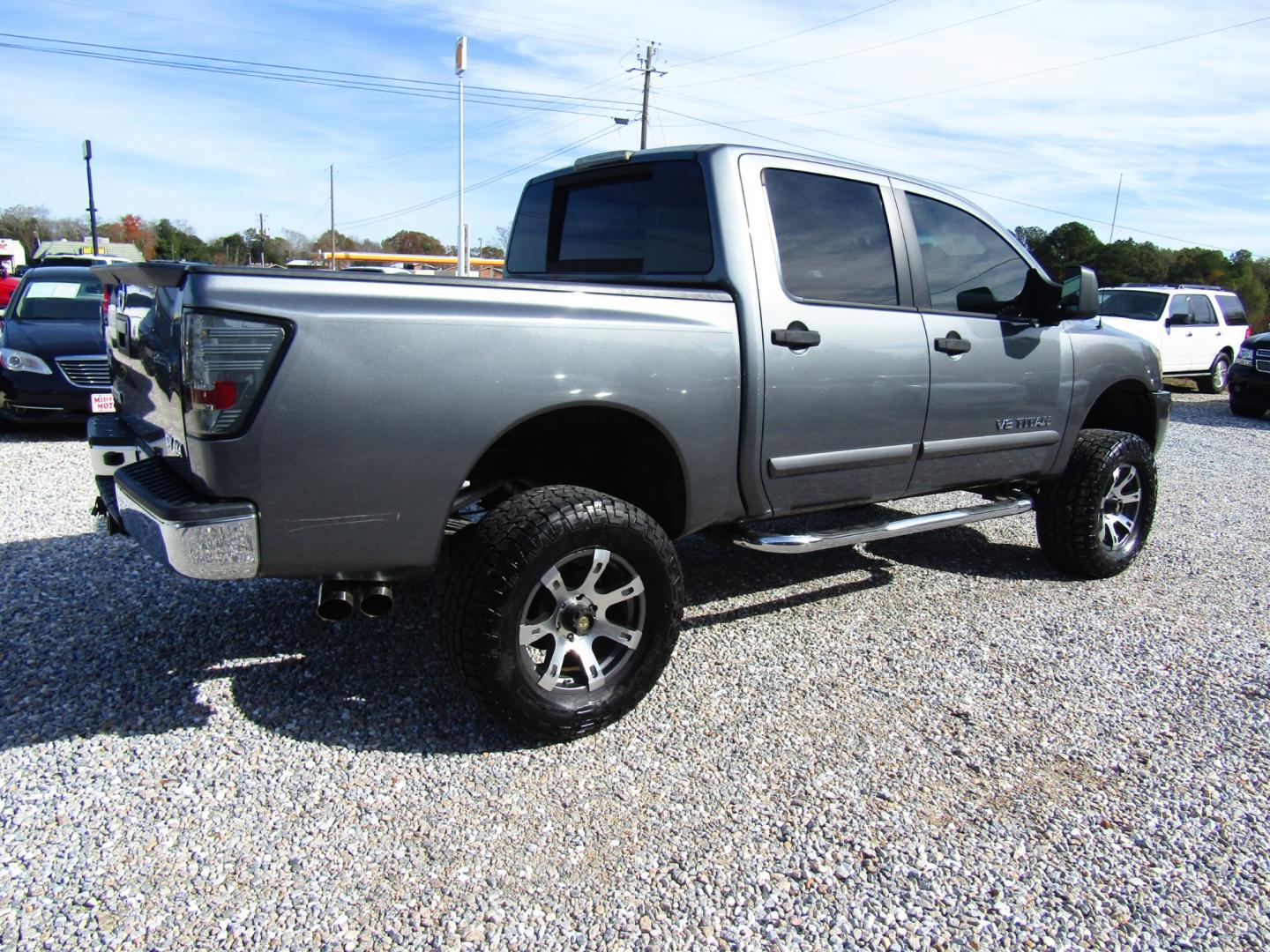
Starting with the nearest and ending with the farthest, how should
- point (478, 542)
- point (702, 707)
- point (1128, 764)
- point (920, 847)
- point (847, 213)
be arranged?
point (920, 847) < point (478, 542) < point (1128, 764) < point (702, 707) < point (847, 213)

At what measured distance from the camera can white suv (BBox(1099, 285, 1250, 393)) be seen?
15719 mm

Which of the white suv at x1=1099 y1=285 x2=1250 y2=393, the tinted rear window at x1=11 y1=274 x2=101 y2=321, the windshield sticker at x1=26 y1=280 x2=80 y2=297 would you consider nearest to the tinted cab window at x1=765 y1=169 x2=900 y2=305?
the tinted rear window at x1=11 y1=274 x2=101 y2=321

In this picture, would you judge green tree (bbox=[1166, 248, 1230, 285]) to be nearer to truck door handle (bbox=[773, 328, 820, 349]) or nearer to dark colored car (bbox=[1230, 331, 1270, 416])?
dark colored car (bbox=[1230, 331, 1270, 416])

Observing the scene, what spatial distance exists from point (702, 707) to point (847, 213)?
7.10 ft

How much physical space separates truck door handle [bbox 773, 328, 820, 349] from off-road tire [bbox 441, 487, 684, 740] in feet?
2.93

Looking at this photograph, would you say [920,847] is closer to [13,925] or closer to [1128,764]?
[1128,764]

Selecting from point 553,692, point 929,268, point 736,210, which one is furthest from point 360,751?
point 929,268

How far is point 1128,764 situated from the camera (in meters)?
3.06

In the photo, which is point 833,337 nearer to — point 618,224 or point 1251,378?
point 618,224

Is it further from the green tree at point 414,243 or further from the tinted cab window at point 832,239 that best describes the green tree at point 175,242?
the tinted cab window at point 832,239

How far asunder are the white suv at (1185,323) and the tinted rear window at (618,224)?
13543mm

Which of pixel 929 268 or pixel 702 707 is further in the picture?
pixel 929 268

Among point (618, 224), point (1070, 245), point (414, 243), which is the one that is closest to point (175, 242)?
point (414, 243)

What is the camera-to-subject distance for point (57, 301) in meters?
9.22
